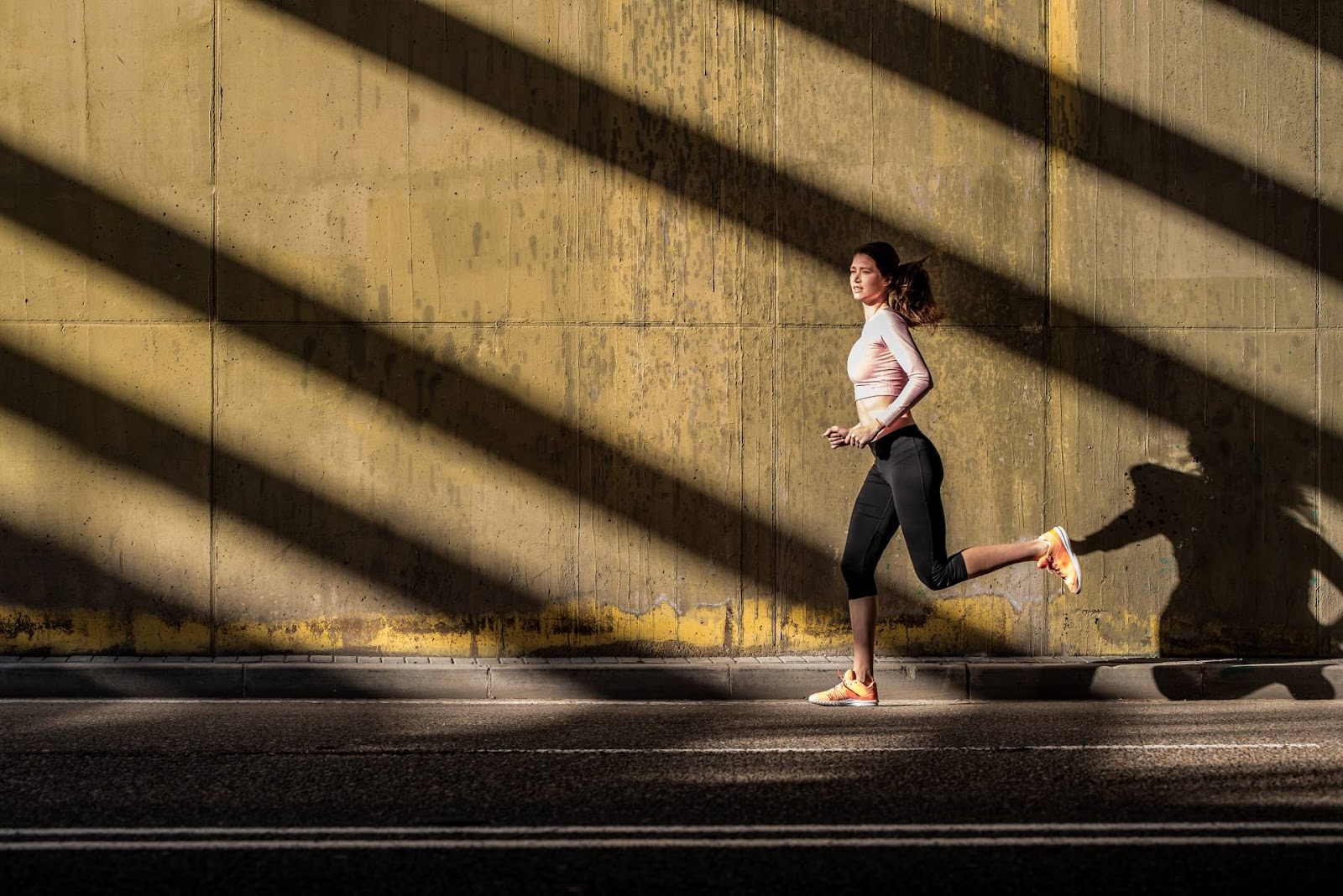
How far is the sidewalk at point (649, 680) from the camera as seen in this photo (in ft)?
26.5

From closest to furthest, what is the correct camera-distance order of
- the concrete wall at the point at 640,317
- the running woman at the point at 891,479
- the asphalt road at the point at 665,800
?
the asphalt road at the point at 665,800 → the running woman at the point at 891,479 → the concrete wall at the point at 640,317

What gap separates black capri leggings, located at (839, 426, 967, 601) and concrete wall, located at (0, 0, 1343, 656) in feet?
4.56

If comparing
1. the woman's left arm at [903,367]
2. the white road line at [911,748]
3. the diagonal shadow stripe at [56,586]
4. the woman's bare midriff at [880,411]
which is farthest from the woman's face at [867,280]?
the diagonal shadow stripe at [56,586]

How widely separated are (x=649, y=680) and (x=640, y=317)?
211 cm

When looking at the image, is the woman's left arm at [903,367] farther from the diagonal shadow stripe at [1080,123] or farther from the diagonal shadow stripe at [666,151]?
the diagonal shadow stripe at [1080,123]

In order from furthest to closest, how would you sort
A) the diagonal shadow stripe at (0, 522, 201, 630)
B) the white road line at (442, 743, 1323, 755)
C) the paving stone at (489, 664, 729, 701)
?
the diagonal shadow stripe at (0, 522, 201, 630) < the paving stone at (489, 664, 729, 701) < the white road line at (442, 743, 1323, 755)

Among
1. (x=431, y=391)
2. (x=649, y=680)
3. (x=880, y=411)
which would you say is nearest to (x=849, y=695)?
(x=649, y=680)

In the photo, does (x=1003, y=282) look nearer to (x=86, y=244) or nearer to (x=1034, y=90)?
(x=1034, y=90)

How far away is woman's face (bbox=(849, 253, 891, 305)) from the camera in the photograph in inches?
295

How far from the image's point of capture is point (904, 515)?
738cm

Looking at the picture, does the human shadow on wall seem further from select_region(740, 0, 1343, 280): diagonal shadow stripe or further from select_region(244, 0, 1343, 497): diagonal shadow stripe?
select_region(740, 0, 1343, 280): diagonal shadow stripe

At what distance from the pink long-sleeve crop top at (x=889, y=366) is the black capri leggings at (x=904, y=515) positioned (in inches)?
7.3

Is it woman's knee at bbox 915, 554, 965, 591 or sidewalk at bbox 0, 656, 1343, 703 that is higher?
woman's knee at bbox 915, 554, 965, 591

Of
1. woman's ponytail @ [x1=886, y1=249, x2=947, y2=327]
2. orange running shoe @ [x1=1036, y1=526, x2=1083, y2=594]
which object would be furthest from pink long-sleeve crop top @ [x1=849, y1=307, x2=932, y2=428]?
orange running shoe @ [x1=1036, y1=526, x2=1083, y2=594]
